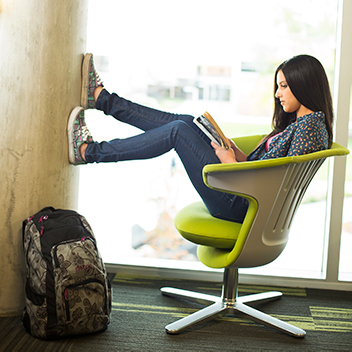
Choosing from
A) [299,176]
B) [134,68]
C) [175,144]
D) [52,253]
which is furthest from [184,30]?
[52,253]

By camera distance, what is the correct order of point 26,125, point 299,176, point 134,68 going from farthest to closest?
point 134,68
point 26,125
point 299,176

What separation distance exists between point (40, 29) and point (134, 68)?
0.74 m

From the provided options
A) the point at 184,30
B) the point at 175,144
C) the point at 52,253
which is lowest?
the point at 52,253

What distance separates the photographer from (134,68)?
2500 millimetres

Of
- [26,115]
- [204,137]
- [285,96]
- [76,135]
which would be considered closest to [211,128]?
A: [204,137]

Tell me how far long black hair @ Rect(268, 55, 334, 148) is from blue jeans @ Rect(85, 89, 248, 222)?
1.53 ft

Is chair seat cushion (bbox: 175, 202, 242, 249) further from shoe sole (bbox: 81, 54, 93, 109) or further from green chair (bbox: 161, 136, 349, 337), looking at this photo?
shoe sole (bbox: 81, 54, 93, 109)

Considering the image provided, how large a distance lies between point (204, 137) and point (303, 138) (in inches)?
21.8

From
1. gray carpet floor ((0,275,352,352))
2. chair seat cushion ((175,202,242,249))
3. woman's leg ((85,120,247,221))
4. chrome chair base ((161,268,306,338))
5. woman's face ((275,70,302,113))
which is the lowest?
gray carpet floor ((0,275,352,352))

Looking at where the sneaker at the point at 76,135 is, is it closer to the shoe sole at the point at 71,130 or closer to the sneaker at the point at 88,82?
the shoe sole at the point at 71,130

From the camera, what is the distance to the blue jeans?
1861mm

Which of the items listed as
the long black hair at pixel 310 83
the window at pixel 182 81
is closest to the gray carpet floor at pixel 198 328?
the window at pixel 182 81

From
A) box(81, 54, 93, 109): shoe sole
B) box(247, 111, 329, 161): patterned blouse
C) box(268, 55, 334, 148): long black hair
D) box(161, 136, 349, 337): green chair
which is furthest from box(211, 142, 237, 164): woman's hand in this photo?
box(81, 54, 93, 109): shoe sole

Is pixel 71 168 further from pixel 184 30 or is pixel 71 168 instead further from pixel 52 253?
pixel 184 30
